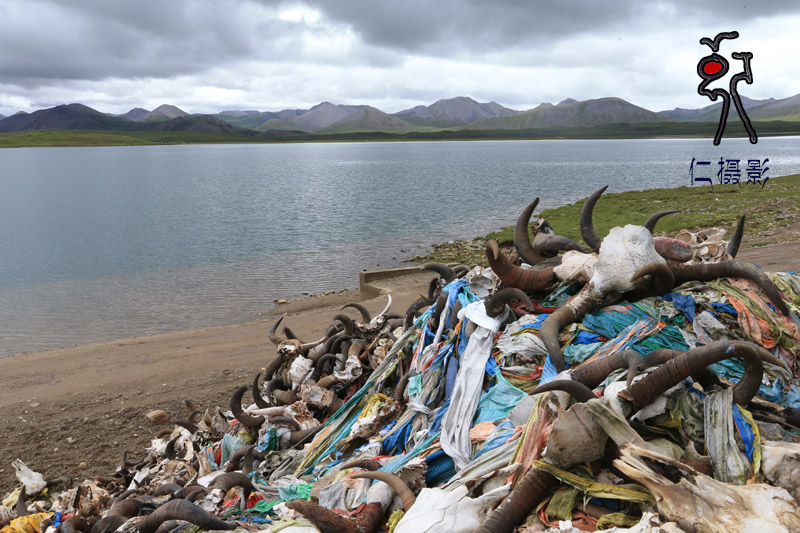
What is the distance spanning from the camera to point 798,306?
523cm

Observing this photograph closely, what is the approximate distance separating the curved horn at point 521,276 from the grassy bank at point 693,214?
11761 millimetres

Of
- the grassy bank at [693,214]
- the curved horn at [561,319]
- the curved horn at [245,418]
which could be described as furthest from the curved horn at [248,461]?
the grassy bank at [693,214]

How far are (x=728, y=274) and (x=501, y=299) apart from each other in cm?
191

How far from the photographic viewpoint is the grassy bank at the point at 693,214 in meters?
19.3

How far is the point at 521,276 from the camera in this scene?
5.38 meters

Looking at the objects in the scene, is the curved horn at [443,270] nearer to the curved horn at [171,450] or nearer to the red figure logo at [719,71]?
the curved horn at [171,450]

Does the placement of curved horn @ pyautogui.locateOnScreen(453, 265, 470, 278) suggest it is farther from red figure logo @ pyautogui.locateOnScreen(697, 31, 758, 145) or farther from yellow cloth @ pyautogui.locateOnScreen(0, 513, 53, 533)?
red figure logo @ pyautogui.locateOnScreen(697, 31, 758, 145)

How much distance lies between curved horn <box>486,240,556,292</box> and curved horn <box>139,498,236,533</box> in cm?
293

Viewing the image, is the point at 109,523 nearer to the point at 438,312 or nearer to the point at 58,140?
the point at 438,312

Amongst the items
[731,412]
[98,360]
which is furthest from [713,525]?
[98,360]

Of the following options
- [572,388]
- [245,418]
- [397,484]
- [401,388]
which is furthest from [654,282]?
[245,418]

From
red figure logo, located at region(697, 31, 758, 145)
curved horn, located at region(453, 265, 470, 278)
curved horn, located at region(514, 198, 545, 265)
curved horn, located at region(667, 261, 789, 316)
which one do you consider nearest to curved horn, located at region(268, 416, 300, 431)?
curved horn, located at region(453, 265, 470, 278)

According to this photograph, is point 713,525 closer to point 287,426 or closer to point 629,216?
point 287,426

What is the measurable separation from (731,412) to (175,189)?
57.1 metres
